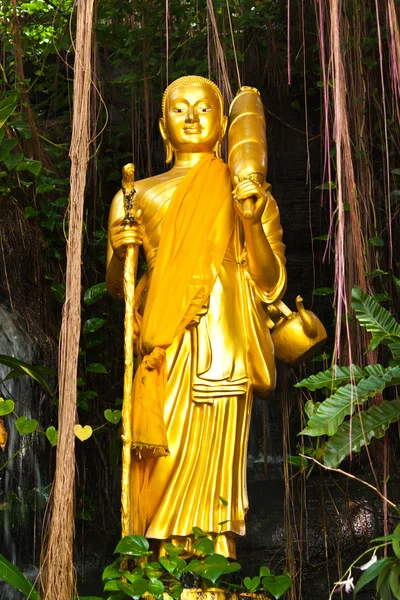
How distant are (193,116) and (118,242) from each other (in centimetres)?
55

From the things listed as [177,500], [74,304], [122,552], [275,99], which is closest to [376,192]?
[275,99]

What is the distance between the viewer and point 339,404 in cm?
279

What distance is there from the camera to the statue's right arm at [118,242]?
3.24 m

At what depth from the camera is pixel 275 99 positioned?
526 cm

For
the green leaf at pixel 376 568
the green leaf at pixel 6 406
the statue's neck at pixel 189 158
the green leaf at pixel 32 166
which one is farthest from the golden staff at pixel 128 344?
the green leaf at pixel 32 166

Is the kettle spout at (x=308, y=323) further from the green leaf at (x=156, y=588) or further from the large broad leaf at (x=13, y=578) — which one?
the large broad leaf at (x=13, y=578)

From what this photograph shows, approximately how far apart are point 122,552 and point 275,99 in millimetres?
3065

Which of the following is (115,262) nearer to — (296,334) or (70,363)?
(296,334)

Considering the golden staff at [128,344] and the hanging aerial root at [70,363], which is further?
the golden staff at [128,344]

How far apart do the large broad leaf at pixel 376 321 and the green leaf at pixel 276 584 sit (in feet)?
2.34

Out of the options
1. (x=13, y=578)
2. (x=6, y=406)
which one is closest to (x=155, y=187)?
(x=6, y=406)

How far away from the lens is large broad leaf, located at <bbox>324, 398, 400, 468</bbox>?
9.16 feet

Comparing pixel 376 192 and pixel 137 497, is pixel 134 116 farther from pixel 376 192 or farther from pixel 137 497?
pixel 137 497

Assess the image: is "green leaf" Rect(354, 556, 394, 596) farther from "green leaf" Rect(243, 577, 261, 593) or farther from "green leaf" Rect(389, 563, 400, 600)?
"green leaf" Rect(243, 577, 261, 593)
